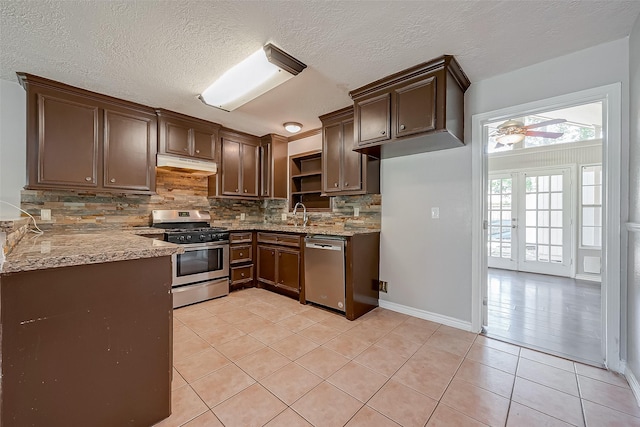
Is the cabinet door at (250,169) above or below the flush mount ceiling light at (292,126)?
below

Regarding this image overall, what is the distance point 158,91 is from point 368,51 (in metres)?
2.17

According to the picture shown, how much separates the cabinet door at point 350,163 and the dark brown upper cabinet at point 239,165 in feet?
5.60

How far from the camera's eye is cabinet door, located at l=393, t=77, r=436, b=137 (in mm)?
2186

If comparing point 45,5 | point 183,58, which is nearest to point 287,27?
point 183,58

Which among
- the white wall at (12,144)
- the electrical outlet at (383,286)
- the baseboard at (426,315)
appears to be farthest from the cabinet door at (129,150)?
the baseboard at (426,315)

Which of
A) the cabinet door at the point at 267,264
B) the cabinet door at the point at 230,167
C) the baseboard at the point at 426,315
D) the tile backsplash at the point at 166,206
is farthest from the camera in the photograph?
the cabinet door at the point at 230,167

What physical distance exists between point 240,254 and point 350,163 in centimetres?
200

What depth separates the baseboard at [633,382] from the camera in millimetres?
1596

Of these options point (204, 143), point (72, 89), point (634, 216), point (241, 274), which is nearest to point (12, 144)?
point (72, 89)

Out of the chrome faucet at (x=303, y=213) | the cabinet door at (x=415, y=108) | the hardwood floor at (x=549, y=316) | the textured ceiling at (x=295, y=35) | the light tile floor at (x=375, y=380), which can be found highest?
the textured ceiling at (x=295, y=35)

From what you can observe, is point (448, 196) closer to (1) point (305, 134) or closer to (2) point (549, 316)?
(2) point (549, 316)

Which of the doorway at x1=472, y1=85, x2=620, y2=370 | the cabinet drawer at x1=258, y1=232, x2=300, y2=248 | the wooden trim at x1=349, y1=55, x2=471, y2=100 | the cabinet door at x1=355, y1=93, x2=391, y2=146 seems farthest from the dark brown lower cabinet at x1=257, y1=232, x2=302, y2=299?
the doorway at x1=472, y1=85, x2=620, y2=370

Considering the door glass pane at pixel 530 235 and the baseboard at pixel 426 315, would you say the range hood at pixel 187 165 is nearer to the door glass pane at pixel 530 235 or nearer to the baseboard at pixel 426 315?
the baseboard at pixel 426 315

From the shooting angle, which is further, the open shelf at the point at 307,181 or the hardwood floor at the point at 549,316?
the open shelf at the point at 307,181
